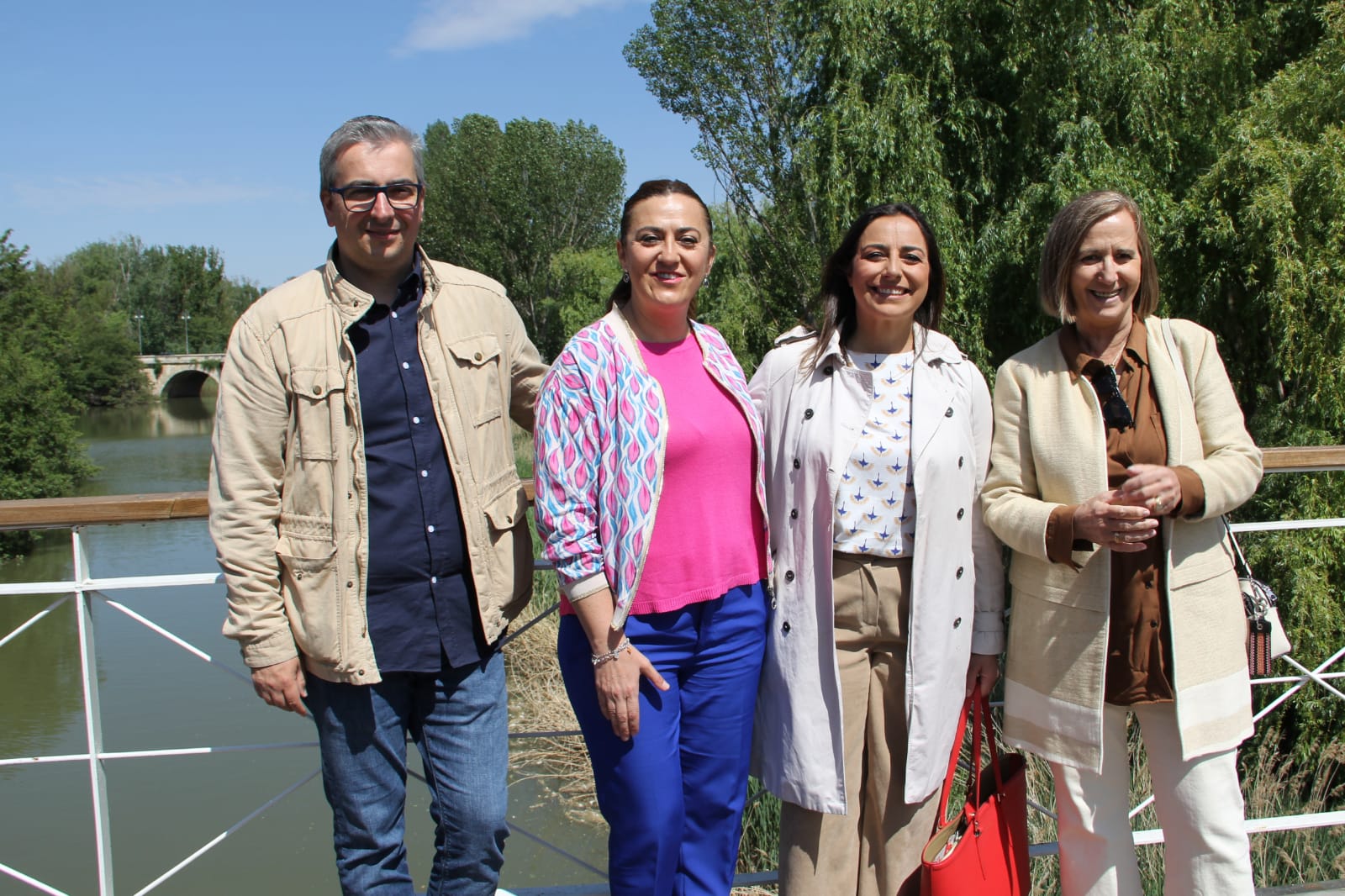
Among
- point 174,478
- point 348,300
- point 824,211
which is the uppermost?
point 824,211

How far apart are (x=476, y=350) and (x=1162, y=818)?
180 cm

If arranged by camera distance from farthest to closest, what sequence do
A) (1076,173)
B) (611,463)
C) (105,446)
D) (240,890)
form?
(105,446) → (1076,173) → (240,890) → (611,463)

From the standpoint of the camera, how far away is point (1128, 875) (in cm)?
208

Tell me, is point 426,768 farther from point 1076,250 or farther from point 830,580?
point 1076,250

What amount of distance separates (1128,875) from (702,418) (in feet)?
4.47

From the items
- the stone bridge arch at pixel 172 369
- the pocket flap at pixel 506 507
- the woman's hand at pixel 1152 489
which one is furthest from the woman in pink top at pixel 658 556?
the stone bridge arch at pixel 172 369

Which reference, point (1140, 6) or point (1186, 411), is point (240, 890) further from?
point (1140, 6)

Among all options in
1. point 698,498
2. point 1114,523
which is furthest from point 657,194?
point 1114,523

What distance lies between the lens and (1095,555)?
203 centimetres

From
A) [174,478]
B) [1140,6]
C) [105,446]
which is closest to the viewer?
[1140,6]

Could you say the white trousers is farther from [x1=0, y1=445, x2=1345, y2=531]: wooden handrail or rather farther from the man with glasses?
[x1=0, y1=445, x2=1345, y2=531]: wooden handrail

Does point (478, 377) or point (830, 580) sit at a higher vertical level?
point (478, 377)

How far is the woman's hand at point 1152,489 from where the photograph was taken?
75.5 inches

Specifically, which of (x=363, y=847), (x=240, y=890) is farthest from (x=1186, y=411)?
(x=240, y=890)
